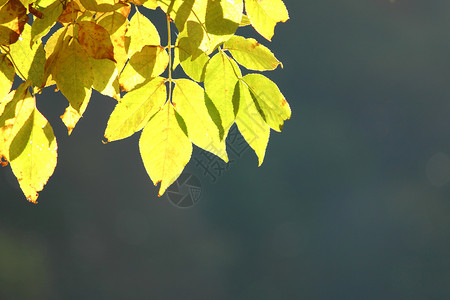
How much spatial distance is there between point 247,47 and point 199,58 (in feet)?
0.14

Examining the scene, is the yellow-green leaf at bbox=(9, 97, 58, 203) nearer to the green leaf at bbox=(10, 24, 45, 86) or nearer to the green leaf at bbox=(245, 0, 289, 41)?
the green leaf at bbox=(10, 24, 45, 86)

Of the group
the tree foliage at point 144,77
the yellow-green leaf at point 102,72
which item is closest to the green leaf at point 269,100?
the tree foliage at point 144,77

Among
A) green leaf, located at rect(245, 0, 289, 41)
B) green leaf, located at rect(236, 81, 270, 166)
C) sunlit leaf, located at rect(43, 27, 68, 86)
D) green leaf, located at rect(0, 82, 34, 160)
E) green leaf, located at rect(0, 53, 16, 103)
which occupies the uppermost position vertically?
green leaf, located at rect(245, 0, 289, 41)

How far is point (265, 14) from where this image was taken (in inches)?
13.8

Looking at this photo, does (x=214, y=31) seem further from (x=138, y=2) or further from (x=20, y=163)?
(x=20, y=163)

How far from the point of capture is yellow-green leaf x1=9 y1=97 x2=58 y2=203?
354 millimetres

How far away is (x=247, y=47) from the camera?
368mm

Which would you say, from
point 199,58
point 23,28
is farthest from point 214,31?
point 23,28

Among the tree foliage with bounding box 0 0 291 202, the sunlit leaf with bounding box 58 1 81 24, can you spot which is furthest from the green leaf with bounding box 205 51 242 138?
the sunlit leaf with bounding box 58 1 81 24

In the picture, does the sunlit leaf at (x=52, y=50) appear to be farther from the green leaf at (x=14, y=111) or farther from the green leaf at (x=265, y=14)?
the green leaf at (x=265, y=14)

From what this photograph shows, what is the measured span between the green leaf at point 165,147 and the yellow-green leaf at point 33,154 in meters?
0.07

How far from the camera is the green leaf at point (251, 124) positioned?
0.34 meters

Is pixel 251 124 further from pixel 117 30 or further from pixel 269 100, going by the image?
pixel 117 30

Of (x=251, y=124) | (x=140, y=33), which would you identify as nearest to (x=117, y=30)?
(x=140, y=33)
